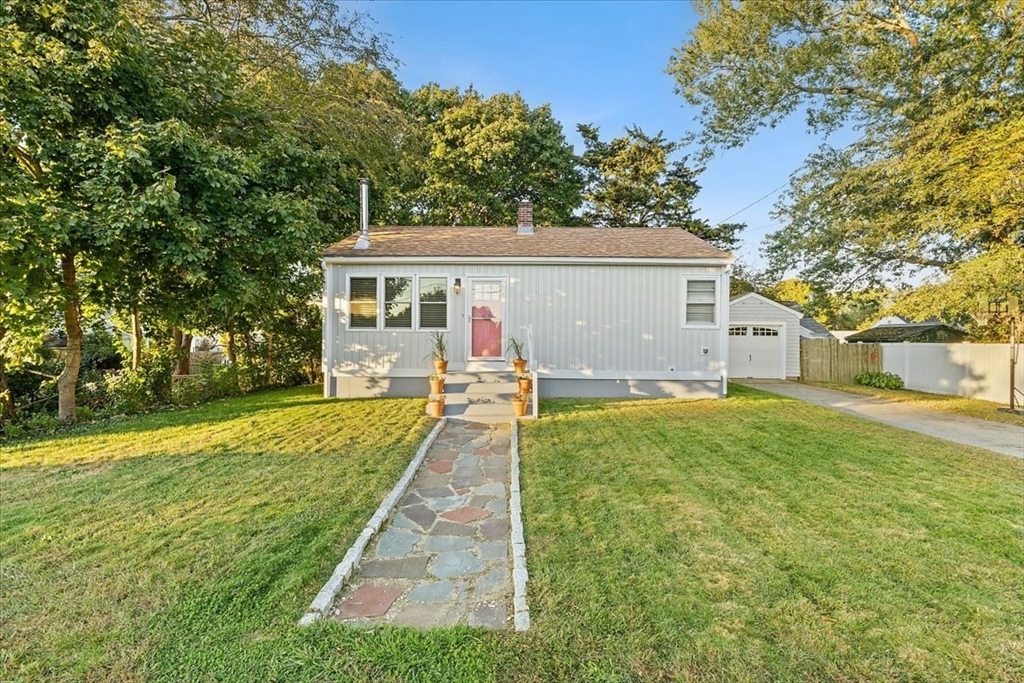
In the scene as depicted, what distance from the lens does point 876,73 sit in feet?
38.7

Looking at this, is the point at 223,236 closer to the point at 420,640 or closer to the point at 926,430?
the point at 420,640

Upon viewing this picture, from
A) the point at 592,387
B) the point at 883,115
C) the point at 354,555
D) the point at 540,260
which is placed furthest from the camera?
the point at 883,115

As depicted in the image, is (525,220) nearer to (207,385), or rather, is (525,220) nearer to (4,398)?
(207,385)

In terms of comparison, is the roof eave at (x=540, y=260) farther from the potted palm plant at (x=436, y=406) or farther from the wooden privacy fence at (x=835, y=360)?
the wooden privacy fence at (x=835, y=360)

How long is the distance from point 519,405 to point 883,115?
13.7m

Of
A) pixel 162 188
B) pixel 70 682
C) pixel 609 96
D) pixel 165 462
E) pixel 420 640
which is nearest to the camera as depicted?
pixel 70 682

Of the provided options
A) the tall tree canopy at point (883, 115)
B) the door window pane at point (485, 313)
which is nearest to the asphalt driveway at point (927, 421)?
the tall tree canopy at point (883, 115)

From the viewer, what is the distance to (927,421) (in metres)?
7.98

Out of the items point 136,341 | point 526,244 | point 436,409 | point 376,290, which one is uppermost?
point 526,244

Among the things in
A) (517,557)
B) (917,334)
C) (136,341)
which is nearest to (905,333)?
(917,334)

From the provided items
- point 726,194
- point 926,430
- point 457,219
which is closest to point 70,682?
point 926,430

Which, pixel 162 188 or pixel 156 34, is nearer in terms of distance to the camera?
pixel 162 188

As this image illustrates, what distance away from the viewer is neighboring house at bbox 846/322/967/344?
52.5 ft

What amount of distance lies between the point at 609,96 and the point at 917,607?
17.4 meters
